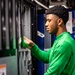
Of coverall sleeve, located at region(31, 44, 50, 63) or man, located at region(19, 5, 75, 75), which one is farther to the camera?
coverall sleeve, located at region(31, 44, 50, 63)

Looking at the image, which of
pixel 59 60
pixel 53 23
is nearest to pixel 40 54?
pixel 53 23

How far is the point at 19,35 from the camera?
379 centimetres

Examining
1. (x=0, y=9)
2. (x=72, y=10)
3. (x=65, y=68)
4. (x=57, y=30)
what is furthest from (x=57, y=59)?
(x=72, y=10)

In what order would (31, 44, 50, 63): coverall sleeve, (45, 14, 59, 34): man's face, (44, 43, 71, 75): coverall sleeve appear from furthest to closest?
(31, 44, 50, 63): coverall sleeve < (45, 14, 59, 34): man's face < (44, 43, 71, 75): coverall sleeve

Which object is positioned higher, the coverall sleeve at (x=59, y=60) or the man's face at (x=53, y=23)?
the man's face at (x=53, y=23)

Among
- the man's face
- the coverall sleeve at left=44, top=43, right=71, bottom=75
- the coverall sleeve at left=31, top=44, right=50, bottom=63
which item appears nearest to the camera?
the coverall sleeve at left=44, top=43, right=71, bottom=75

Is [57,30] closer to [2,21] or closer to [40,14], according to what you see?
[2,21]

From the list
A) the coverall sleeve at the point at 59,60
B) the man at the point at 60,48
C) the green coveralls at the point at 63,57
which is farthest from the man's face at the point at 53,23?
the coverall sleeve at the point at 59,60

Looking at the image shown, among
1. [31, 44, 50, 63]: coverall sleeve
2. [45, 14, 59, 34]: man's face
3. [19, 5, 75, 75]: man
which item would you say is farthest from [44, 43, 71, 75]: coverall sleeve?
[31, 44, 50, 63]: coverall sleeve

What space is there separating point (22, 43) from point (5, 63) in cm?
84

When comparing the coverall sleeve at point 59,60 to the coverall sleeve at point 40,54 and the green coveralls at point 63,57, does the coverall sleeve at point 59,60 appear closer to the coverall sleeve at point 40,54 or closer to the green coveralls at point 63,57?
the green coveralls at point 63,57

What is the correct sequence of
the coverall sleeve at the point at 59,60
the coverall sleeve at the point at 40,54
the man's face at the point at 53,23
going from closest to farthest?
the coverall sleeve at the point at 59,60
the man's face at the point at 53,23
the coverall sleeve at the point at 40,54

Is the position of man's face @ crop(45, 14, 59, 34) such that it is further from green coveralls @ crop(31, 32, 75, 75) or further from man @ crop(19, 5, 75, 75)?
green coveralls @ crop(31, 32, 75, 75)

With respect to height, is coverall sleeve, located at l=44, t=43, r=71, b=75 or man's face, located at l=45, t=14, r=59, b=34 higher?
man's face, located at l=45, t=14, r=59, b=34
